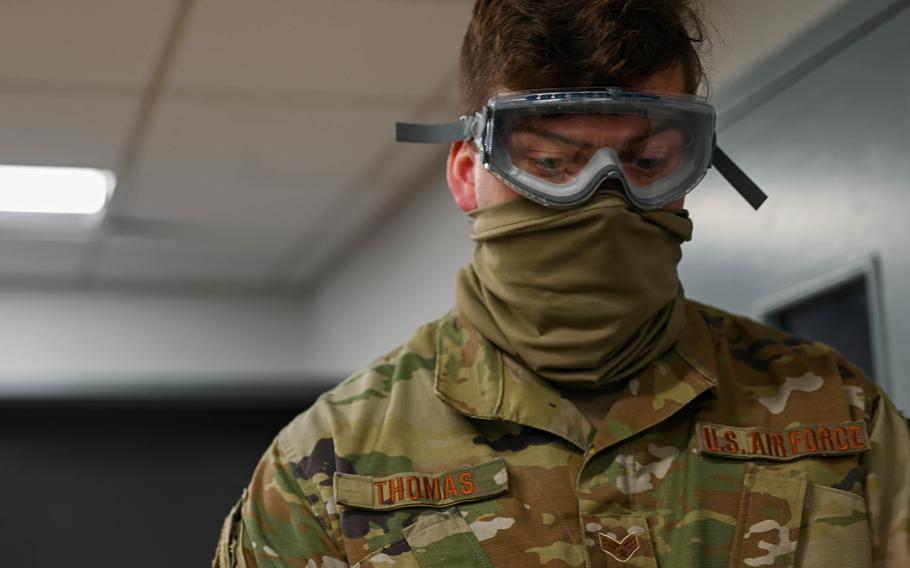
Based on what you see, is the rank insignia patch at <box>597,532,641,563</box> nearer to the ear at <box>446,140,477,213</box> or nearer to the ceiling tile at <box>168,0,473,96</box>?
the ear at <box>446,140,477,213</box>

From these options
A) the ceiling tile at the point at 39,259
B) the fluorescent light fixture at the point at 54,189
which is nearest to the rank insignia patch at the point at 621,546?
the fluorescent light fixture at the point at 54,189

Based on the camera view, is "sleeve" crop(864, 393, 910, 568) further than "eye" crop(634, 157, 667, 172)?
No

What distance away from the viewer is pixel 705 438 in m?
1.24

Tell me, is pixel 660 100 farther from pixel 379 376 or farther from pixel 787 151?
pixel 787 151

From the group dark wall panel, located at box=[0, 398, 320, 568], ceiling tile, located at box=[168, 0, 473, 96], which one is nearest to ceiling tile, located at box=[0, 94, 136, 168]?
ceiling tile, located at box=[168, 0, 473, 96]

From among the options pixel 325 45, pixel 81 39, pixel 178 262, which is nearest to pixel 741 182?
pixel 325 45

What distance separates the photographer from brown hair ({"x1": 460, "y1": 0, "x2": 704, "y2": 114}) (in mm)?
1249

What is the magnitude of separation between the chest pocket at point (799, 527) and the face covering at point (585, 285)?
190 mm

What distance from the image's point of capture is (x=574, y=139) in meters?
1.25

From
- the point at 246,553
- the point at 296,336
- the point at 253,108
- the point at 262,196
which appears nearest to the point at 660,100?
the point at 246,553

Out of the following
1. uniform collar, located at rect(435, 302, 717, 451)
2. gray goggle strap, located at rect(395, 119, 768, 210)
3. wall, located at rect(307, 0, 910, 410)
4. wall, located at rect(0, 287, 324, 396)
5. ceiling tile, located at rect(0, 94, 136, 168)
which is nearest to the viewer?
uniform collar, located at rect(435, 302, 717, 451)

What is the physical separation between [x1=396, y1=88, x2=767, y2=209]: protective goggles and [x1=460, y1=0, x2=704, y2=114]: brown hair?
26 mm

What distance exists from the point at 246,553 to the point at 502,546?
26 cm

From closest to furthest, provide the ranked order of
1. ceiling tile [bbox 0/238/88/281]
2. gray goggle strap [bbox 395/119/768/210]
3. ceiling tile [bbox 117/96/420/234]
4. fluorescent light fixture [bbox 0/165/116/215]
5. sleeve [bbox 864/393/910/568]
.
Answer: sleeve [bbox 864/393/910/568] → gray goggle strap [bbox 395/119/768/210] → ceiling tile [bbox 117/96/420/234] → fluorescent light fixture [bbox 0/165/116/215] → ceiling tile [bbox 0/238/88/281]
